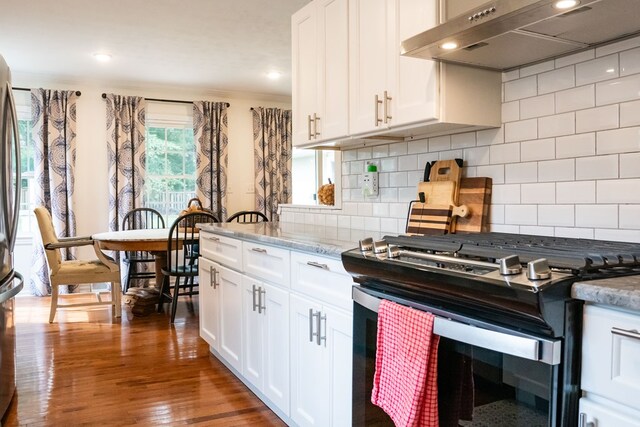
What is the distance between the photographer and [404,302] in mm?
1380

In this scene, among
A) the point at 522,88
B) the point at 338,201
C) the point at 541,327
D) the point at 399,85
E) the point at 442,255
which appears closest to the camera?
the point at 541,327

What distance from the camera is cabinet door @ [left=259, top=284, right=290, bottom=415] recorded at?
218 centimetres

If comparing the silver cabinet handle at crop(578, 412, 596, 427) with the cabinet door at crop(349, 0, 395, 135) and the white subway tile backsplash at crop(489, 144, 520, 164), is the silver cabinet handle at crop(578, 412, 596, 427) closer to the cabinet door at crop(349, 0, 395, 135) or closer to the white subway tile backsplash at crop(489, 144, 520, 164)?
the white subway tile backsplash at crop(489, 144, 520, 164)

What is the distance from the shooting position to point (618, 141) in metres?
1.57

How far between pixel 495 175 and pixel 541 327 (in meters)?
1.08

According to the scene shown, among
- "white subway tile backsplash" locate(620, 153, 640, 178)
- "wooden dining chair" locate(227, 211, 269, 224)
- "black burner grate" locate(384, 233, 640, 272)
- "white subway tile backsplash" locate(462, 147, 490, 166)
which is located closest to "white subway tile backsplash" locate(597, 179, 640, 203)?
"white subway tile backsplash" locate(620, 153, 640, 178)

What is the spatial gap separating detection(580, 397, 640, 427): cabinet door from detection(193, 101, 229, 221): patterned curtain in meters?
5.32

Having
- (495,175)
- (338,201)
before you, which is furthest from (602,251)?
(338,201)

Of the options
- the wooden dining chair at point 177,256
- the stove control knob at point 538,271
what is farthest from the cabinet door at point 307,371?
the wooden dining chair at point 177,256

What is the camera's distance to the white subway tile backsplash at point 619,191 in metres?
1.53

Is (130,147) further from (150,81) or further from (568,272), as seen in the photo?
(568,272)

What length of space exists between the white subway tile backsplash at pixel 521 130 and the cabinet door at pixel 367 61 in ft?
1.63

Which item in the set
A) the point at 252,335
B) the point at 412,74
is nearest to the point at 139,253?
the point at 252,335

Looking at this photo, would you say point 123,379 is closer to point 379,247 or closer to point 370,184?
point 370,184
